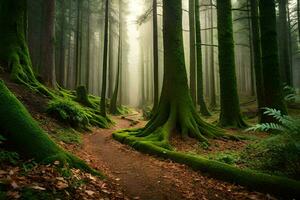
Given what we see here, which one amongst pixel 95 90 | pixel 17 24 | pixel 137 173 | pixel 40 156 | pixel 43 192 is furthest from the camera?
pixel 95 90

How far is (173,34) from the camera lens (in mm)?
10219

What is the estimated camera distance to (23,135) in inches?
179

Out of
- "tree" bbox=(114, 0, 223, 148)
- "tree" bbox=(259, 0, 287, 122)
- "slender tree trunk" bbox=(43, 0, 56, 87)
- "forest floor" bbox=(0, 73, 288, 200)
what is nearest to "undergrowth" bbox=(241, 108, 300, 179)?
"forest floor" bbox=(0, 73, 288, 200)

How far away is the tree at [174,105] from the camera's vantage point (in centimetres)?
914

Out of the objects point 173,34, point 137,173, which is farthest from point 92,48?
point 137,173

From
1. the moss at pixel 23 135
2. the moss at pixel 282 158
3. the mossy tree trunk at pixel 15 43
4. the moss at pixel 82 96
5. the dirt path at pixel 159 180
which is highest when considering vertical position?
the mossy tree trunk at pixel 15 43

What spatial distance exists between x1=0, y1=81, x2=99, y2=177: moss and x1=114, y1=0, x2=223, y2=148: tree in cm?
427

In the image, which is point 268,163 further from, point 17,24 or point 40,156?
point 17,24

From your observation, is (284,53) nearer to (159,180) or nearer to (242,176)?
(242,176)

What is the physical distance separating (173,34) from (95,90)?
41457 millimetres

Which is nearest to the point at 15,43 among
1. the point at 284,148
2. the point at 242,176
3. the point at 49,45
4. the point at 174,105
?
the point at 49,45

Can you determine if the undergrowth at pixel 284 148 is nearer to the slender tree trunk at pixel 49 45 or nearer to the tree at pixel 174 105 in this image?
the tree at pixel 174 105

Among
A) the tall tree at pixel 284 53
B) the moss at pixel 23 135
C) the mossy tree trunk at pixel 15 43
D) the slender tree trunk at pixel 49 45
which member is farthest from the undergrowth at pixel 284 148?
the tall tree at pixel 284 53

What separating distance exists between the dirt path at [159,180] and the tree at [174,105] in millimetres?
1600
